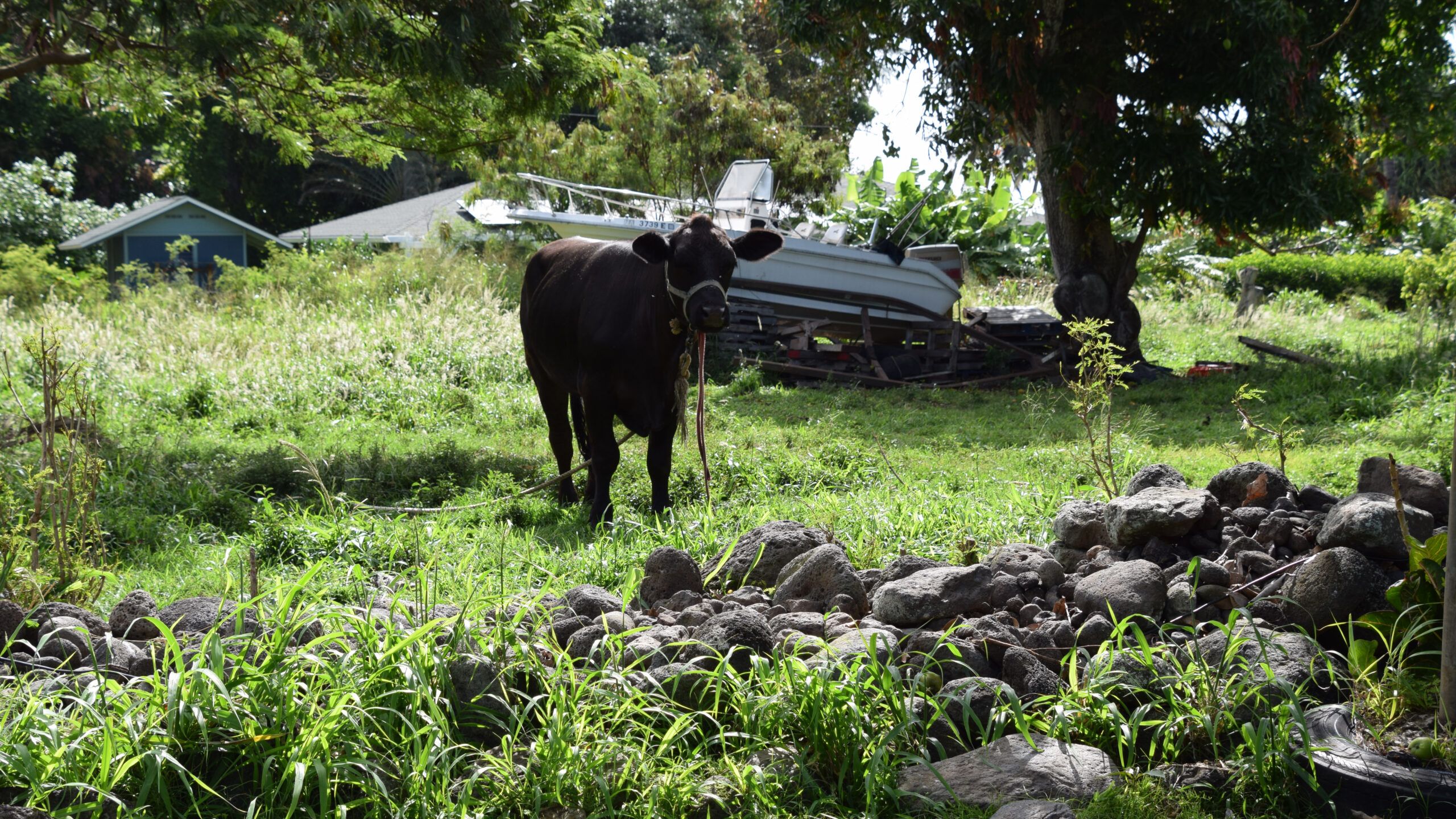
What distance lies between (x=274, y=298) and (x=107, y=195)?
3455 centimetres

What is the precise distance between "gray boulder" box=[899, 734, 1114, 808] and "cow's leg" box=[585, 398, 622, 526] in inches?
157

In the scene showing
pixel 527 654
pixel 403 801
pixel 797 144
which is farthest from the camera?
pixel 797 144

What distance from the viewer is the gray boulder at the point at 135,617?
3.93 m

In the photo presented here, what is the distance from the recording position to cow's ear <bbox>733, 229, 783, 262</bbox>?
22.6 feet

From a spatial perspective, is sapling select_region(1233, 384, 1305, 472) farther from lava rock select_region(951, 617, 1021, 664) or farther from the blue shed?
the blue shed

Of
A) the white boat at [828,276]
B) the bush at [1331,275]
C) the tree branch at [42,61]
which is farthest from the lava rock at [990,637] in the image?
the bush at [1331,275]

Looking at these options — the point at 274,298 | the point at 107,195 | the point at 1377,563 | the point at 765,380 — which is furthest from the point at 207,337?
the point at 107,195

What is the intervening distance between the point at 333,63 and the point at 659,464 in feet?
15.2

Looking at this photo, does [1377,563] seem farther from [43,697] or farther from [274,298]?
[274,298]

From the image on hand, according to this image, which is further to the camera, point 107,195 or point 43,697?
point 107,195

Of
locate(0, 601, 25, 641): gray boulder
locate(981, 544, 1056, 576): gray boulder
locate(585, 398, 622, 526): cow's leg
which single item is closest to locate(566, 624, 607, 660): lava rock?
locate(981, 544, 1056, 576): gray boulder

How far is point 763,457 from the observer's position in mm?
8312

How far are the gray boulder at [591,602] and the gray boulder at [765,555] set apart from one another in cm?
58

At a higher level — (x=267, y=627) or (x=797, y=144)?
(x=797, y=144)
